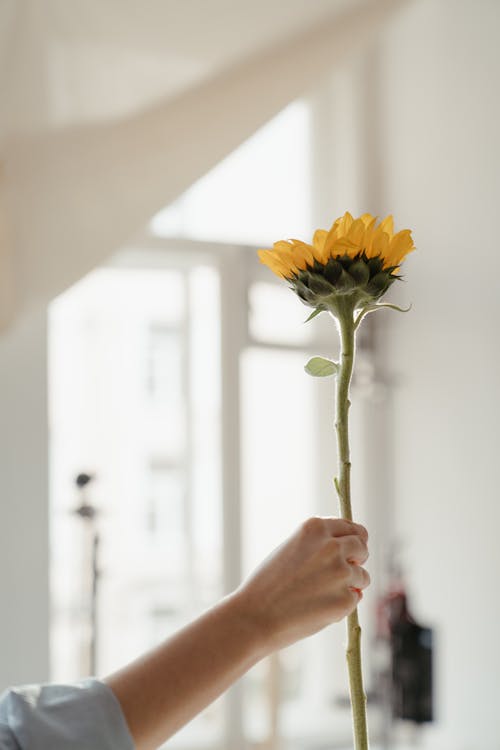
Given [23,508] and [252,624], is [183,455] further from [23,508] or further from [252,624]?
[252,624]

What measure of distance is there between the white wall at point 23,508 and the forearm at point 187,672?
59.6 inches

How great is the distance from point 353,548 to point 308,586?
3 cm

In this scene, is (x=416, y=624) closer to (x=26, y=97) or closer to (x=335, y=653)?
(x=335, y=653)

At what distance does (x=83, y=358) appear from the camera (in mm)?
2449

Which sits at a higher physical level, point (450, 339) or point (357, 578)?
point (450, 339)

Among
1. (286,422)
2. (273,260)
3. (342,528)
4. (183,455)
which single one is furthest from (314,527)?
(286,422)

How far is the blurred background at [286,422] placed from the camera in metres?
2.38

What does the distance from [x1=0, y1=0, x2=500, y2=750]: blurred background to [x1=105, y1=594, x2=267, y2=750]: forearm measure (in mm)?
1452

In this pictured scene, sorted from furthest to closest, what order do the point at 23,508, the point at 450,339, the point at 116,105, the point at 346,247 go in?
the point at 450,339
the point at 23,508
the point at 116,105
the point at 346,247

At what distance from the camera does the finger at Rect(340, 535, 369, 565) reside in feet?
1.91

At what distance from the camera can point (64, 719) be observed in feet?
1.89

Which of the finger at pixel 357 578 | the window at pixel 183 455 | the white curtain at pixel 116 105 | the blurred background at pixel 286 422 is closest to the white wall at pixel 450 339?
the blurred background at pixel 286 422

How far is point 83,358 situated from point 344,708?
1120 mm

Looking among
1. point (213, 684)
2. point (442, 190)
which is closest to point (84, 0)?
point (442, 190)
